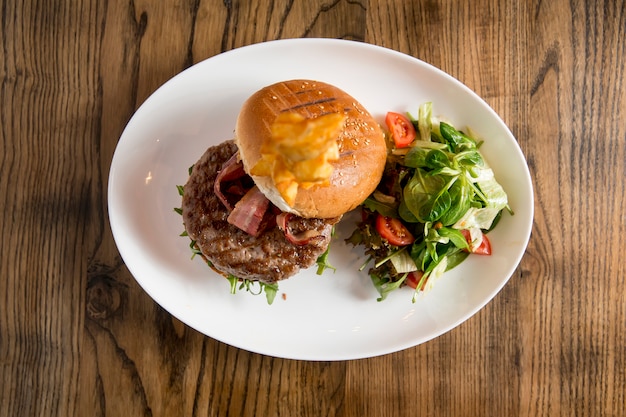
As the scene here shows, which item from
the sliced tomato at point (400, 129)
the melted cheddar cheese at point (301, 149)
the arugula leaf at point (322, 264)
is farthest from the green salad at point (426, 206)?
the melted cheddar cheese at point (301, 149)

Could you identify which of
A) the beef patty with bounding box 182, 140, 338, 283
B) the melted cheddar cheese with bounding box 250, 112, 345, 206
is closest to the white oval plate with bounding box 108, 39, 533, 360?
the beef patty with bounding box 182, 140, 338, 283

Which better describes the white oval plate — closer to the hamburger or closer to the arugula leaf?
the arugula leaf

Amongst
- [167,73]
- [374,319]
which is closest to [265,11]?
[167,73]

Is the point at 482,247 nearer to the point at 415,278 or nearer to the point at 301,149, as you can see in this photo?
the point at 415,278

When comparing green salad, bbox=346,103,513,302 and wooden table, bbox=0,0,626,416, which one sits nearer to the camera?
green salad, bbox=346,103,513,302

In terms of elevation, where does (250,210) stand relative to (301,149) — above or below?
below

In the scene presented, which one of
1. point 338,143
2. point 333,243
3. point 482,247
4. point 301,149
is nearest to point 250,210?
point 338,143
